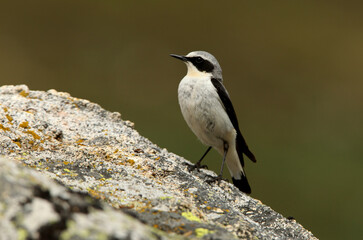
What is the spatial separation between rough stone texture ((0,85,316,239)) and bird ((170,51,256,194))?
1.44 metres

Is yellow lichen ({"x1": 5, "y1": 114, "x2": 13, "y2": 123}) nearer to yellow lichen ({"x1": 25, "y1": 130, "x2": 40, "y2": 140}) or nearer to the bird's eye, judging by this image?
yellow lichen ({"x1": 25, "y1": 130, "x2": 40, "y2": 140})

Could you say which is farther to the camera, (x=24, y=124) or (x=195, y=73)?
(x=195, y=73)

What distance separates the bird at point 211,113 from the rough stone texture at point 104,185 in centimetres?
144

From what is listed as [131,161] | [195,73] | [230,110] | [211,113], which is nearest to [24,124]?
[131,161]

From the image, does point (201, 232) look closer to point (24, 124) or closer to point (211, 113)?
point (24, 124)

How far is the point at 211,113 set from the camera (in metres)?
6.90

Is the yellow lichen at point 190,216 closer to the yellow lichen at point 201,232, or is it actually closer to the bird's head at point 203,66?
the yellow lichen at point 201,232

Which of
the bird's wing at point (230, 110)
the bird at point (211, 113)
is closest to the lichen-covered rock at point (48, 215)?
the bird at point (211, 113)

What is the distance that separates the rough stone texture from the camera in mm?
2061

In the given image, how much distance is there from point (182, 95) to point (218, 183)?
7.68ft

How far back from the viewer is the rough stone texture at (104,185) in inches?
81.1

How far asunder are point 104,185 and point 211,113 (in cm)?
356

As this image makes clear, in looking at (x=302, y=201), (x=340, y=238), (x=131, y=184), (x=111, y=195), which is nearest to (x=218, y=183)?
(x=131, y=184)

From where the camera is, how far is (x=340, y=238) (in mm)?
9227
